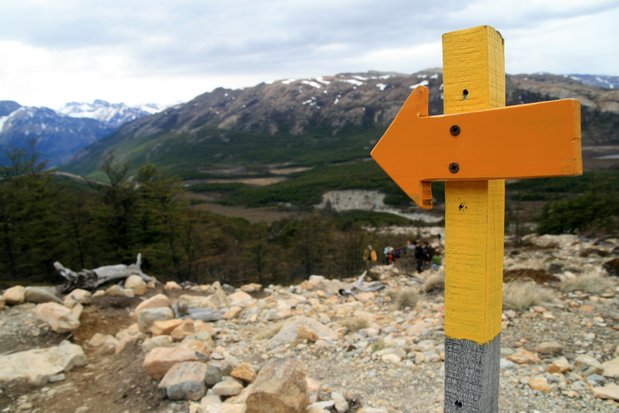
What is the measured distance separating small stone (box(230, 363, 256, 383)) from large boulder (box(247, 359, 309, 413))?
2.54 ft

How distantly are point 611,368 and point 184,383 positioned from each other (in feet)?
15.0

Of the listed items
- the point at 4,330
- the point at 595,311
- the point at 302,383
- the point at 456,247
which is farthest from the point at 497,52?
the point at 4,330

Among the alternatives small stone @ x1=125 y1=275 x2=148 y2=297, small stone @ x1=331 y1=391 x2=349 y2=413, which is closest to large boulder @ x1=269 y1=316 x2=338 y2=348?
small stone @ x1=331 y1=391 x2=349 y2=413

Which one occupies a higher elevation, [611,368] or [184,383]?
[611,368]

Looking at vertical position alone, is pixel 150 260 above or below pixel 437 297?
below

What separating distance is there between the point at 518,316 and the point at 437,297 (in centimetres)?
219

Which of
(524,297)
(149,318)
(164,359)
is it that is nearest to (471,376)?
(164,359)

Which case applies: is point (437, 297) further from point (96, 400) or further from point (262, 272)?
point (262, 272)

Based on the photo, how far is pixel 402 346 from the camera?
5.63 m

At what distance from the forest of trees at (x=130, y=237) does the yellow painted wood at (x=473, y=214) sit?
1880cm

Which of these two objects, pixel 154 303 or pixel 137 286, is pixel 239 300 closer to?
pixel 154 303

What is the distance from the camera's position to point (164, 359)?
4.94 m

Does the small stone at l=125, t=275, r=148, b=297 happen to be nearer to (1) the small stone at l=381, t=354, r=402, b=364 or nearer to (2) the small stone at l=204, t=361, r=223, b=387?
(2) the small stone at l=204, t=361, r=223, b=387

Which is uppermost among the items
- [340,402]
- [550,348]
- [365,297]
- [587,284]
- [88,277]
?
[587,284]
